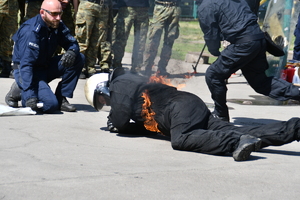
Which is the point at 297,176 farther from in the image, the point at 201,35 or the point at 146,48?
the point at 146,48

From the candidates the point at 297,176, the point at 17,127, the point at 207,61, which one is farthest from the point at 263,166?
the point at 207,61

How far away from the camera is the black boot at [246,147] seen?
14.2 ft

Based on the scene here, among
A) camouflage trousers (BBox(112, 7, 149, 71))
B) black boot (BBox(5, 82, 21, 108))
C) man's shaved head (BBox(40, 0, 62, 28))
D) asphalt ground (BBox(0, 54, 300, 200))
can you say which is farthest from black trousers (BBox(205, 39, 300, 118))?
camouflage trousers (BBox(112, 7, 149, 71))

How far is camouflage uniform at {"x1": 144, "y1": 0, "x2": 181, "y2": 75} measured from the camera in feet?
18.2

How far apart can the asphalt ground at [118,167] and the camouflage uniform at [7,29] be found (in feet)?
10.1

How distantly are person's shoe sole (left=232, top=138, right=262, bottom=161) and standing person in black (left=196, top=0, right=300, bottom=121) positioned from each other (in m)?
1.53

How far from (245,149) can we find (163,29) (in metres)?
5.00

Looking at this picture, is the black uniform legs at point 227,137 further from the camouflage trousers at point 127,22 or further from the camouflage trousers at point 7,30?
the camouflage trousers at point 127,22

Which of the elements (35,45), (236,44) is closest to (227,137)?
(236,44)

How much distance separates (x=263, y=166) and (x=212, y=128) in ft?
2.44

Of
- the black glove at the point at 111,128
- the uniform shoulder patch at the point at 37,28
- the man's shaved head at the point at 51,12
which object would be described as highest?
the man's shaved head at the point at 51,12

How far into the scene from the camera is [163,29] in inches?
355

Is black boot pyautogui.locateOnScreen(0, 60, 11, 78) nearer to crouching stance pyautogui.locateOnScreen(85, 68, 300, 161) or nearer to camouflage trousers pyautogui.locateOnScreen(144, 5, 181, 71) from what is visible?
camouflage trousers pyautogui.locateOnScreen(144, 5, 181, 71)

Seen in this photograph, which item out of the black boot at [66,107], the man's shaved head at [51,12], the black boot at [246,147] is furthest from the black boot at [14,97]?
the black boot at [246,147]
